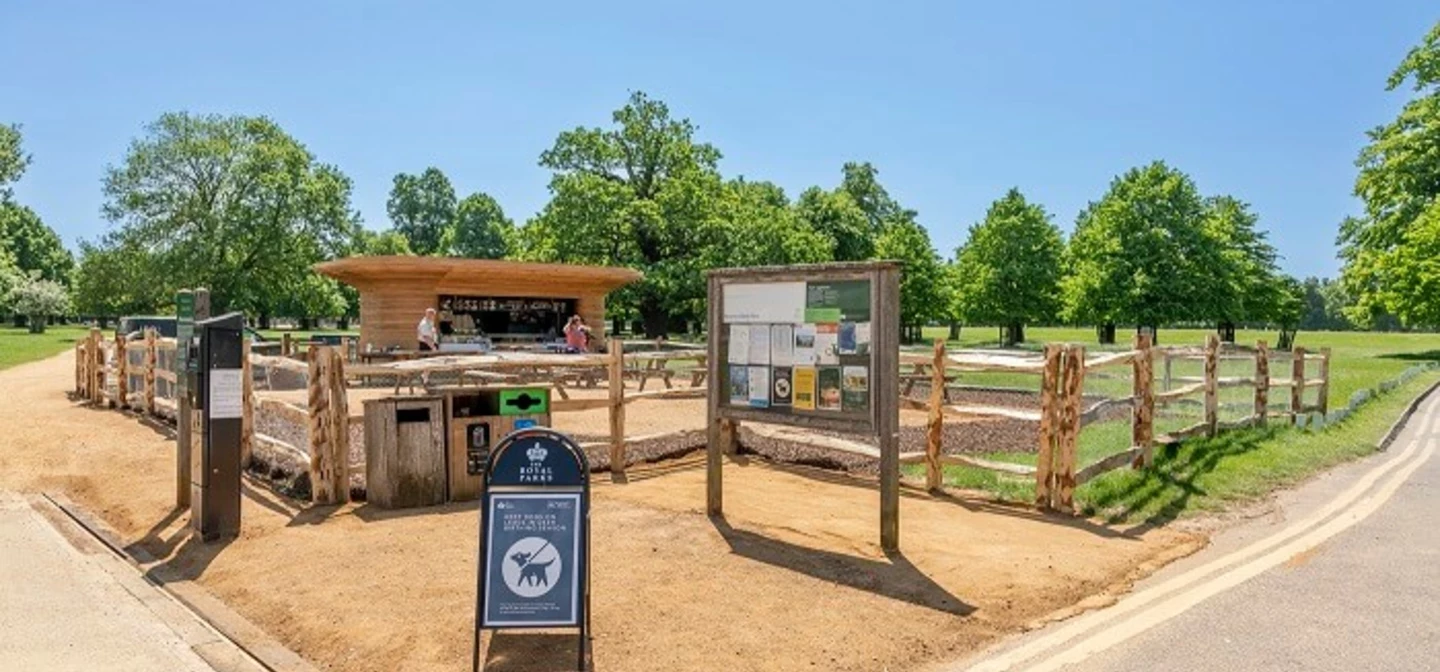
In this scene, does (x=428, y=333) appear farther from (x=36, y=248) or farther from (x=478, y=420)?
(x=36, y=248)

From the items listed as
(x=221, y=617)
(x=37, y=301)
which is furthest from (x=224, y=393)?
(x=37, y=301)

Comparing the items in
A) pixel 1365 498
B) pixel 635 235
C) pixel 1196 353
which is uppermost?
pixel 635 235

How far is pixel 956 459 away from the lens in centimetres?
850

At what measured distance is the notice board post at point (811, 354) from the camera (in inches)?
254

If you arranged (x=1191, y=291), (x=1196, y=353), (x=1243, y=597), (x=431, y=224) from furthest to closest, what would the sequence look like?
(x=431, y=224) < (x=1191, y=291) < (x=1196, y=353) < (x=1243, y=597)

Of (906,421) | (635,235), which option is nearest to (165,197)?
(635,235)

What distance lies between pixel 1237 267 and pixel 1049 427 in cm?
4588

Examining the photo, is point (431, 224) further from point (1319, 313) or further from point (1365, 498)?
point (1319, 313)

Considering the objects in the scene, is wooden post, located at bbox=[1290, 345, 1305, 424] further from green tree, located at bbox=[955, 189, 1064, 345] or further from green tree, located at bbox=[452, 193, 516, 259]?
green tree, located at bbox=[452, 193, 516, 259]

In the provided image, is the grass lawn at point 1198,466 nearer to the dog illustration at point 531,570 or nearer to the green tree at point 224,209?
the dog illustration at point 531,570

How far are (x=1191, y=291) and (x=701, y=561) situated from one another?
44.9 metres

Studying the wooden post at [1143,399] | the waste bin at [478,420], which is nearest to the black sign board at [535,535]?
the waste bin at [478,420]

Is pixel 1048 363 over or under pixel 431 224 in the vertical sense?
under

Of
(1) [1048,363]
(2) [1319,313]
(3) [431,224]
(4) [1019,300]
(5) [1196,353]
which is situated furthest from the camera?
(2) [1319,313]
